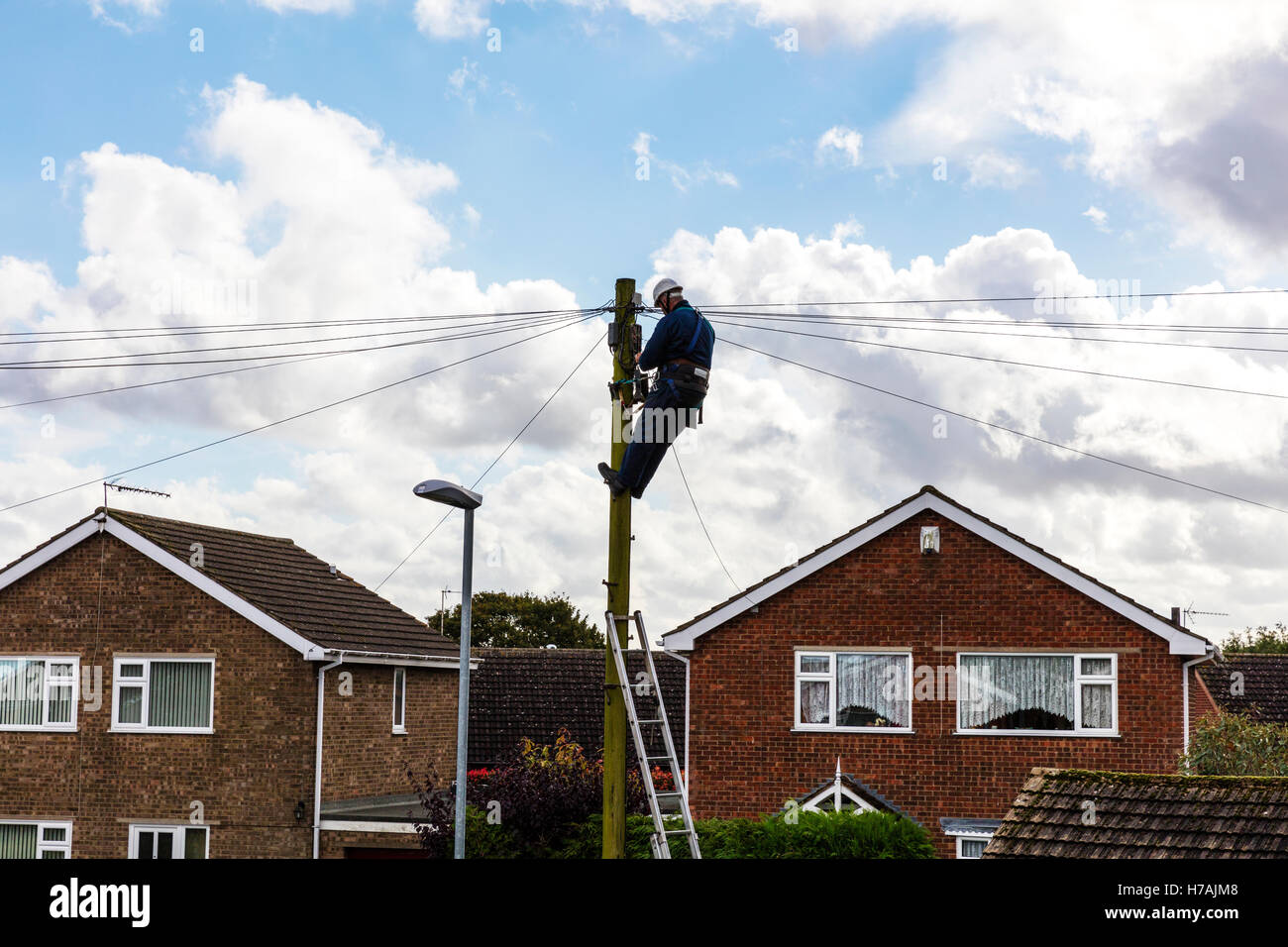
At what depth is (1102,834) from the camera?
47.5 ft

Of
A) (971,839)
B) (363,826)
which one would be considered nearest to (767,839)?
(971,839)

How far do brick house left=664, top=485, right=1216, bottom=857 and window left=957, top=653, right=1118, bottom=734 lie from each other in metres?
0.03

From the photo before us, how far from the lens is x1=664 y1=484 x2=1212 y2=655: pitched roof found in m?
23.7

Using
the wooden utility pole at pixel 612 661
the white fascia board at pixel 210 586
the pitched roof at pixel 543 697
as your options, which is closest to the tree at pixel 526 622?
the pitched roof at pixel 543 697

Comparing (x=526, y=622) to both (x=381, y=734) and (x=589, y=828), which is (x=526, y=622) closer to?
(x=381, y=734)

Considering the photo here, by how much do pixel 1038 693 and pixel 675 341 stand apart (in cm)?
1535

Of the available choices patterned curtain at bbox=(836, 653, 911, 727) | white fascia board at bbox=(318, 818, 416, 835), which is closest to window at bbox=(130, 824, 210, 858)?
white fascia board at bbox=(318, 818, 416, 835)

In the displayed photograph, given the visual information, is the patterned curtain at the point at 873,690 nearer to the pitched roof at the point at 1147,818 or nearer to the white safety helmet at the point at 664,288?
the pitched roof at the point at 1147,818

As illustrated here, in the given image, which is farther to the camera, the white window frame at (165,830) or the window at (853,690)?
the white window frame at (165,830)

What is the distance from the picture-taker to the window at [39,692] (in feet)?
88.9

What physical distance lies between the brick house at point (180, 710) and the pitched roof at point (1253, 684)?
709 inches

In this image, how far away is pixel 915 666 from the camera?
2423 centimetres
